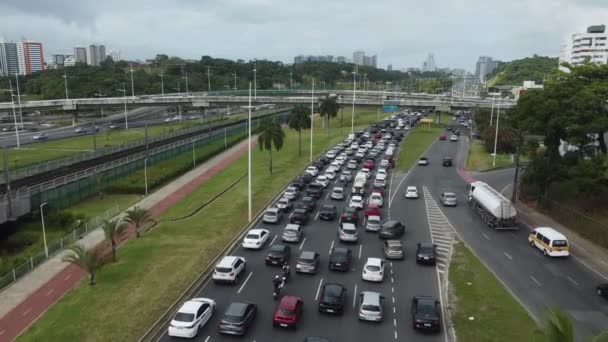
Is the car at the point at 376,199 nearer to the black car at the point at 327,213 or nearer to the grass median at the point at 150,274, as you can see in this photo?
the black car at the point at 327,213

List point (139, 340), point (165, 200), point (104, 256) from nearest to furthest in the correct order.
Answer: point (139, 340) → point (104, 256) → point (165, 200)

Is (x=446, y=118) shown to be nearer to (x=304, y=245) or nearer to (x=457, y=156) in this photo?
(x=457, y=156)

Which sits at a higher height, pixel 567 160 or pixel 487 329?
pixel 567 160

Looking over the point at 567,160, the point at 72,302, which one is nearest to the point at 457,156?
the point at 567,160

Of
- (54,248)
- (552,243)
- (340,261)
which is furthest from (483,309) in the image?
(54,248)

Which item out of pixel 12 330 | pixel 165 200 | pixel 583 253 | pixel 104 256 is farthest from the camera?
pixel 165 200

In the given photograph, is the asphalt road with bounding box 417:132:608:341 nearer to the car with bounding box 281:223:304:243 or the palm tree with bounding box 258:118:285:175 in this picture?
the car with bounding box 281:223:304:243

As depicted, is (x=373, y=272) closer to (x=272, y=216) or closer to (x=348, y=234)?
(x=348, y=234)
